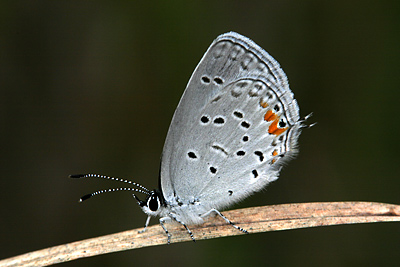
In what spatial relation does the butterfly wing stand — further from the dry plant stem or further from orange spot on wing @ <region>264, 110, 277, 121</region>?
the dry plant stem

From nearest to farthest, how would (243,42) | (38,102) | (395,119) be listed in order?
(243,42) < (395,119) < (38,102)

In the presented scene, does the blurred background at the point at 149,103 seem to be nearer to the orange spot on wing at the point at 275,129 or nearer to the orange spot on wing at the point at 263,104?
the orange spot on wing at the point at 275,129

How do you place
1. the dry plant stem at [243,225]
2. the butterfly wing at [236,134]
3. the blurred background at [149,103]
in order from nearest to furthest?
1. the dry plant stem at [243,225]
2. the butterfly wing at [236,134]
3. the blurred background at [149,103]

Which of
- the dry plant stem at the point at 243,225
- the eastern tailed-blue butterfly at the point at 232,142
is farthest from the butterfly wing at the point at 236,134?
the dry plant stem at the point at 243,225

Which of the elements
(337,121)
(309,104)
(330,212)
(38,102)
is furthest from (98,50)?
(330,212)

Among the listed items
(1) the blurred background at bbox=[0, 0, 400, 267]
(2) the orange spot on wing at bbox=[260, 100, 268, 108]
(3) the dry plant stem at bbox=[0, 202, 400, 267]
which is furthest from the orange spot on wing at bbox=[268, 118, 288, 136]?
(1) the blurred background at bbox=[0, 0, 400, 267]

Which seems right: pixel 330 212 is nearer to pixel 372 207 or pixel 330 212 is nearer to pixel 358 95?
pixel 372 207

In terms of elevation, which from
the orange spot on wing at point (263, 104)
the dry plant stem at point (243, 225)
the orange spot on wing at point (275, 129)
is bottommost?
the dry plant stem at point (243, 225)

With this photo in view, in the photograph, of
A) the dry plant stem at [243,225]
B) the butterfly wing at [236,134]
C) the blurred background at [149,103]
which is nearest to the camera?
the dry plant stem at [243,225]
